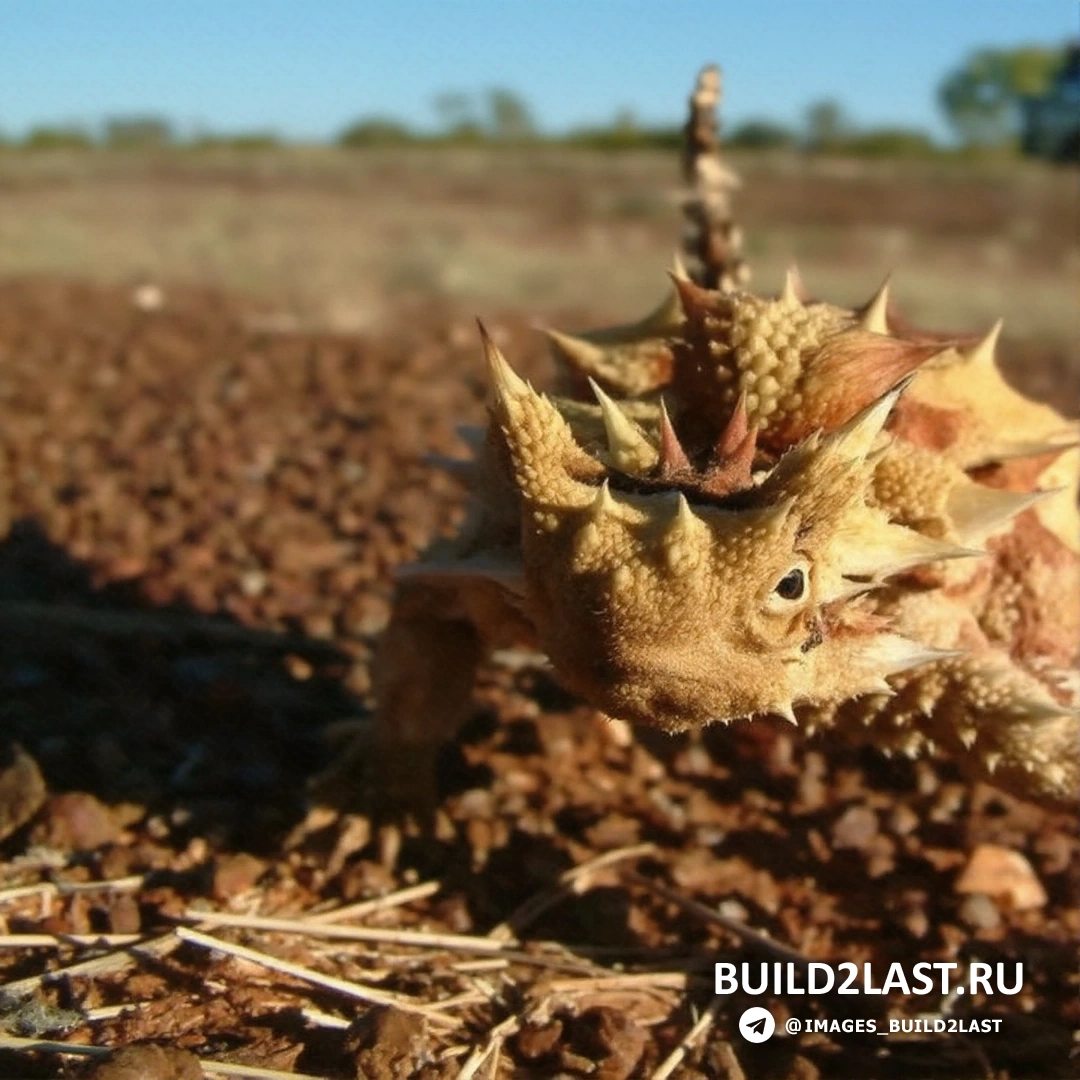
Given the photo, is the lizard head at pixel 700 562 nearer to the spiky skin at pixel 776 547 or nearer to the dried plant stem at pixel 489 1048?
the spiky skin at pixel 776 547

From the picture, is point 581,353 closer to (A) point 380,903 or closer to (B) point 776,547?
(B) point 776,547

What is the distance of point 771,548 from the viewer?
188 cm

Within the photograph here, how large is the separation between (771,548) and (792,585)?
0.28ft

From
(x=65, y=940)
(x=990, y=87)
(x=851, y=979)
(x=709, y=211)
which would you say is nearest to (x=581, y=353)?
(x=709, y=211)

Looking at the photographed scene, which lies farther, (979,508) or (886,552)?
(979,508)

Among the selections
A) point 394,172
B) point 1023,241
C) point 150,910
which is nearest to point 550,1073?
point 150,910

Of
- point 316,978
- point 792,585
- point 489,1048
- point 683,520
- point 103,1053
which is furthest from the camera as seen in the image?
point 316,978

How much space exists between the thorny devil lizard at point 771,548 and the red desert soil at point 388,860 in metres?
0.36

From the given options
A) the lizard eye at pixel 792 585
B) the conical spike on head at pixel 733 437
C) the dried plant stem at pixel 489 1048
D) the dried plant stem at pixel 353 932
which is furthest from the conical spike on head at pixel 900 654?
the dried plant stem at pixel 353 932

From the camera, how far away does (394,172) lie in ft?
73.7

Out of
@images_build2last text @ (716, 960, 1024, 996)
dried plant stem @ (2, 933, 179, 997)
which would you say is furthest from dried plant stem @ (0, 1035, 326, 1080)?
@images_build2last text @ (716, 960, 1024, 996)

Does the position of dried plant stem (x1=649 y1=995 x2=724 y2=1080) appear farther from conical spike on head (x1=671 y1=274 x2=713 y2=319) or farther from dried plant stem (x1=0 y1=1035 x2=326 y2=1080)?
conical spike on head (x1=671 y1=274 x2=713 y2=319)

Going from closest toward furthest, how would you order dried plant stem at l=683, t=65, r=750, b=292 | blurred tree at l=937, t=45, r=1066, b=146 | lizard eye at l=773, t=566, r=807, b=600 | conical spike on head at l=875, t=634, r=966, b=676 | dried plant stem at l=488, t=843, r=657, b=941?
1. lizard eye at l=773, t=566, r=807, b=600
2. conical spike on head at l=875, t=634, r=966, b=676
3. dried plant stem at l=488, t=843, r=657, b=941
4. dried plant stem at l=683, t=65, r=750, b=292
5. blurred tree at l=937, t=45, r=1066, b=146

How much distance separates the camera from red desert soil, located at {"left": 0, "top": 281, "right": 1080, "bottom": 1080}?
7.86 ft
